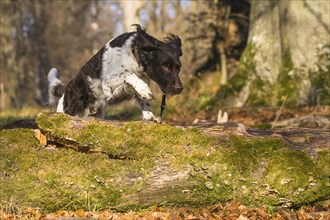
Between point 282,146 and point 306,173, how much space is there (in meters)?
0.31

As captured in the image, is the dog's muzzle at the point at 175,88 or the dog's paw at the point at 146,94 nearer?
the dog's paw at the point at 146,94

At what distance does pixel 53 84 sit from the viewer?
707cm

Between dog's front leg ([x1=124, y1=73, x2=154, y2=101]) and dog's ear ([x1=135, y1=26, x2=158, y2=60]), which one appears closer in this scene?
dog's front leg ([x1=124, y1=73, x2=154, y2=101])

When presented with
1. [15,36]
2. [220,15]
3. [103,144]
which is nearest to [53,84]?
[103,144]

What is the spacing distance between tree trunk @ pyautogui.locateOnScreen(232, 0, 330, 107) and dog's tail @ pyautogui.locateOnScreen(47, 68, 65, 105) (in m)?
5.03

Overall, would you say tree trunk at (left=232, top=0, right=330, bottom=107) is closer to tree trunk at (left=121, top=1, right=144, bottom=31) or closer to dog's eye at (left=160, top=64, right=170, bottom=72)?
dog's eye at (left=160, top=64, right=170, bottom=72)

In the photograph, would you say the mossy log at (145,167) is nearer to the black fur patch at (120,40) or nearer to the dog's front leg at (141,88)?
the dog's front leg at (141,88)

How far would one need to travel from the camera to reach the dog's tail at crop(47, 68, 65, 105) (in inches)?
276

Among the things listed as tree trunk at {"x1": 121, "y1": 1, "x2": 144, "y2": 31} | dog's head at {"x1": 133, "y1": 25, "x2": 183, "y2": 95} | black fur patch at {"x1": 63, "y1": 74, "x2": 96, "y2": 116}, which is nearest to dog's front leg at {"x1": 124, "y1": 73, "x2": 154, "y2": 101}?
dog's head at {"x1": 133, "y1": 25, "x2": 183, "y2": 95}

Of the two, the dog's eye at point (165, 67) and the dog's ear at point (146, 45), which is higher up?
the dog's ear at point (146, 45)

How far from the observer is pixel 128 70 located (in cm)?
591

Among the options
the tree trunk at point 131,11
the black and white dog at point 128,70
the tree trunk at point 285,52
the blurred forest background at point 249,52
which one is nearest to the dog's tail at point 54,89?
the black and white dog at point 128,70

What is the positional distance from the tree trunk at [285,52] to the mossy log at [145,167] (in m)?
6.00

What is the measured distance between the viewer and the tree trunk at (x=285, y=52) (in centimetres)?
1038
